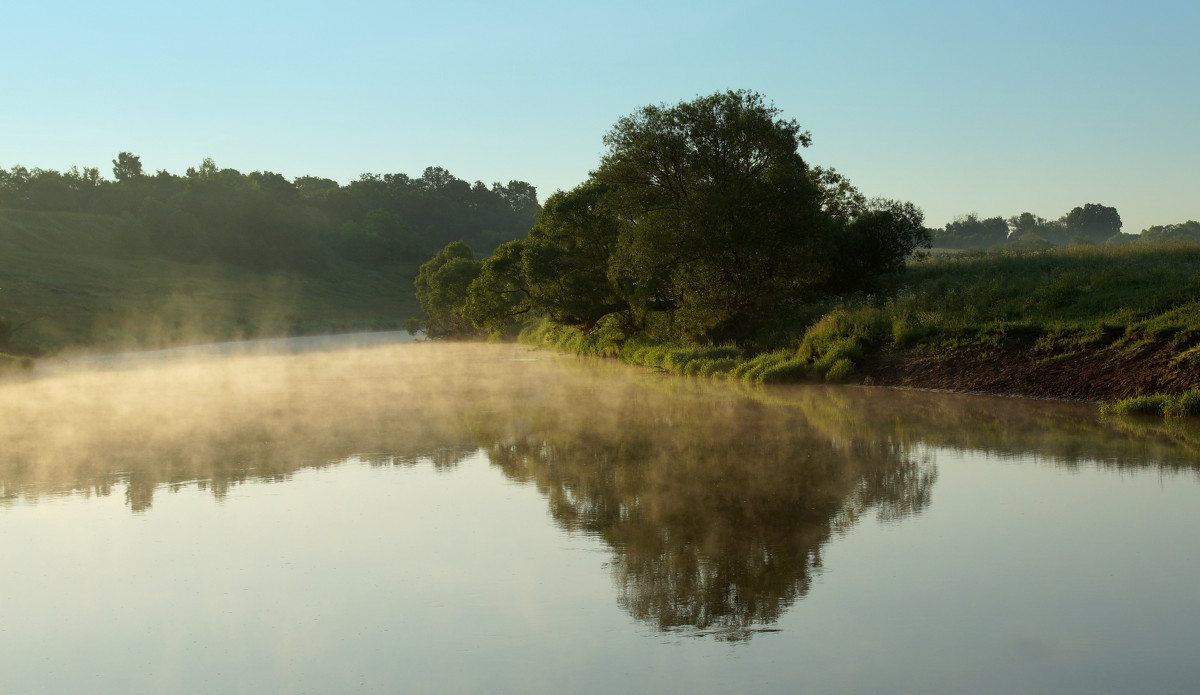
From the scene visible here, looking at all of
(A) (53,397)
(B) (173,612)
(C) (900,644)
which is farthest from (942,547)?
(A) (53,397)

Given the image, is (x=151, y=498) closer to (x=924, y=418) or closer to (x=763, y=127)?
(x=924, y=418)

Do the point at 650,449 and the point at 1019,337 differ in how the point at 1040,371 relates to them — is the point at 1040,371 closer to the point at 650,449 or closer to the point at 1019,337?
the point at 1019,337

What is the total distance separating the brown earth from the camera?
58.9 feet

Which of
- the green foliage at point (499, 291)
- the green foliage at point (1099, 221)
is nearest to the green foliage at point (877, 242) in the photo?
the green foliage at point (499, 291)

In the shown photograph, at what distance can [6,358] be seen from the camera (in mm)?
38938

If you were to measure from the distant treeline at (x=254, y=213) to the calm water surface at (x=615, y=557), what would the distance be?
9722 centimetres

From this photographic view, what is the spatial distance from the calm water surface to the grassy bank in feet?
6.72

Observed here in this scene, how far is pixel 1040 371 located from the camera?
2069 centimetres

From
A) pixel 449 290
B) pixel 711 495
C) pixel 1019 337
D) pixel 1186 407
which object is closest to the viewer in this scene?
pixel 711 495

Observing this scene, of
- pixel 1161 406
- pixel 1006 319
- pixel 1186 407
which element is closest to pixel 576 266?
pixel 1006 319

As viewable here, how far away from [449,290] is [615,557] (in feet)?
191

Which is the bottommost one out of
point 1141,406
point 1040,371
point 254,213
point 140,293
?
point 1141,406

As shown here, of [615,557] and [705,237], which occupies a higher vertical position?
[705,237]

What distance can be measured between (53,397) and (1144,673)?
28357mm
